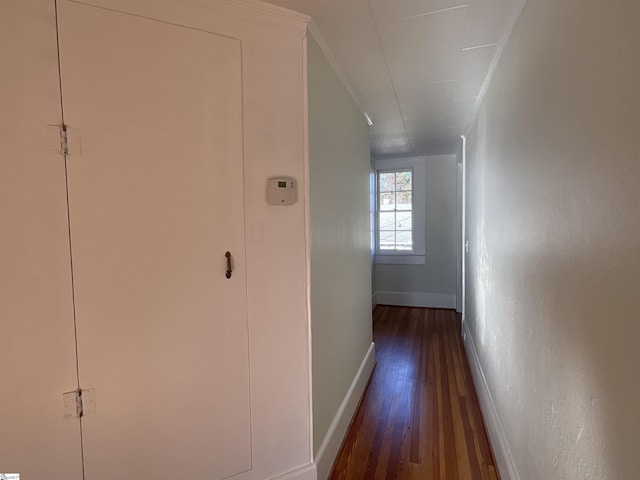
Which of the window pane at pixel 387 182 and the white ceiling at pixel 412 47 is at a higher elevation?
the white ceiling at pixel 412 47

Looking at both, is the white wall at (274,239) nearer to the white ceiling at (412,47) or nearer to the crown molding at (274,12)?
the crown molding at (274,12)

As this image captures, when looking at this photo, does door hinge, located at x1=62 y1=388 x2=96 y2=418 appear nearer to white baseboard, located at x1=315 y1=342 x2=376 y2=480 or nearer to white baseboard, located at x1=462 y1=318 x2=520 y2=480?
white baseboard, located at x1=315 y1=342 x2=376 y2=480

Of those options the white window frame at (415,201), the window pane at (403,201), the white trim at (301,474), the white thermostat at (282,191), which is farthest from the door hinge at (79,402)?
the window pane at (403,201)

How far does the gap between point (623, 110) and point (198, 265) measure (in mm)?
1383

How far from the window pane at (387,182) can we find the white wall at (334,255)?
8.22 feet

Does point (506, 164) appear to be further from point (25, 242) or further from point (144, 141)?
point (25, 242)

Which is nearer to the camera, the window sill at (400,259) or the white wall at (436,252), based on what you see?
the white wall at (436,252)

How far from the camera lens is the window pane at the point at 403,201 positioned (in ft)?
16.6

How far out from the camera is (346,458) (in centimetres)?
186

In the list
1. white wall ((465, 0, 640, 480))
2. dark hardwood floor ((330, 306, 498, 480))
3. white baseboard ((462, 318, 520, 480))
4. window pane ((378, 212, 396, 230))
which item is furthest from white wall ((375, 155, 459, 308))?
white wall ((465, 0, 640, 480))

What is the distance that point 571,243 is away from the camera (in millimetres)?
938

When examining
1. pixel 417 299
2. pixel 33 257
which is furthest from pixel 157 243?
pixel 417 299

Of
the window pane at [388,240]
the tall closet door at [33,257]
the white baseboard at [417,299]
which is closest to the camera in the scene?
the tall closet door at [33,257]

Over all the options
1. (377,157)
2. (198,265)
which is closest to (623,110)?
(198,265)
